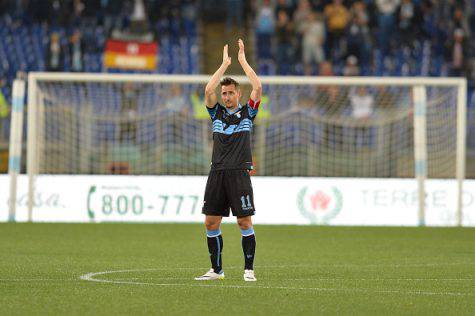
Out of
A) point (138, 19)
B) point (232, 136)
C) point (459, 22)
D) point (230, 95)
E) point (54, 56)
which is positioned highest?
point (459, 22)

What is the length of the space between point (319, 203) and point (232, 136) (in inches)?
438

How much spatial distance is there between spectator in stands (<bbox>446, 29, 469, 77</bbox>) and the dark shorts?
2007 centimetres

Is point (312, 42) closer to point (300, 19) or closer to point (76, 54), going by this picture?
point (300, 19)

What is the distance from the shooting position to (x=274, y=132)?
24.1 metres

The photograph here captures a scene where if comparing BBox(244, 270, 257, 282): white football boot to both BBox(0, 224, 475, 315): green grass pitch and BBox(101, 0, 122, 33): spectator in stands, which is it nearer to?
BBox(0, 224, 475, 315): green grass pitch

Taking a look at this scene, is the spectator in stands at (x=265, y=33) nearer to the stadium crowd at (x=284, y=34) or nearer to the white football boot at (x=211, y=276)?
the stadium crowd at (x=284, y=34)

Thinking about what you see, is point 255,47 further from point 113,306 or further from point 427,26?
point 113,306

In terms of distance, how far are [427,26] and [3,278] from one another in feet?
73.8

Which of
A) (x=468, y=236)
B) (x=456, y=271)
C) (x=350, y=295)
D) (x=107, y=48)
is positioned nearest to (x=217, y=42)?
(x=107, y=48)

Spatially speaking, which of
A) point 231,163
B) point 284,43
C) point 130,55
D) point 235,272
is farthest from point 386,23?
point 231,163

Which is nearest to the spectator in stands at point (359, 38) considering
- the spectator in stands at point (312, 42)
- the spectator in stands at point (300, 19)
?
the spectator in stands at point (312, 42)

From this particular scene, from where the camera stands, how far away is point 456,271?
12305mm

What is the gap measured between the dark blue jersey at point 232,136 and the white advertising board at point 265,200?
35.2ft

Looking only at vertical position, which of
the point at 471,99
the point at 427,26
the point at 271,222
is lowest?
the point at 271,222
